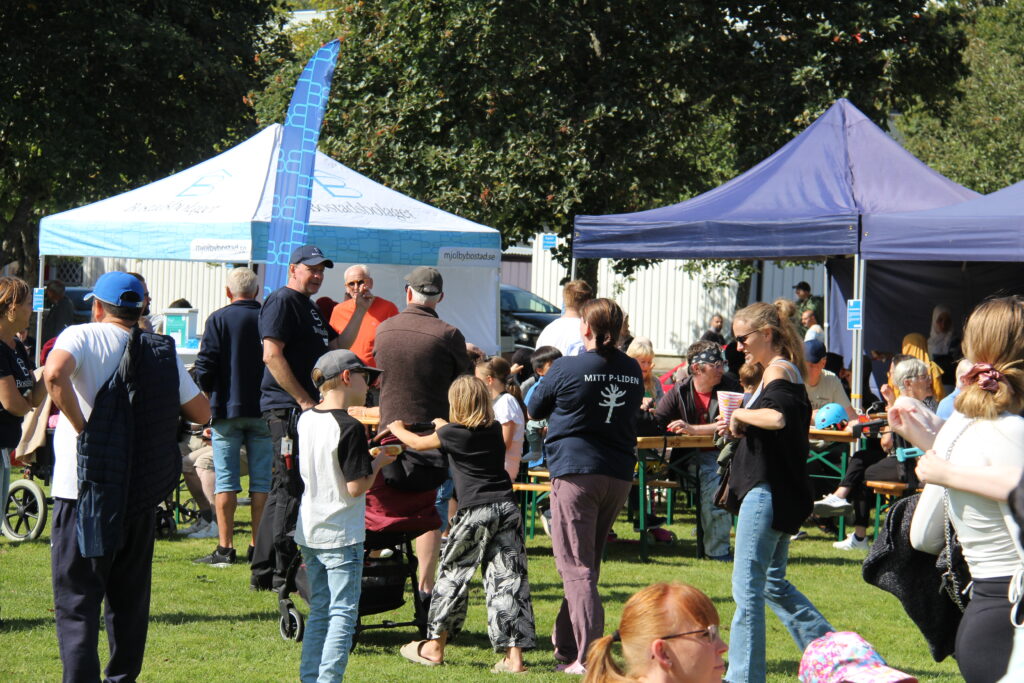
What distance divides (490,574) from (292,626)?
119 cm

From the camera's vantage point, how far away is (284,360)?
7.12 meters

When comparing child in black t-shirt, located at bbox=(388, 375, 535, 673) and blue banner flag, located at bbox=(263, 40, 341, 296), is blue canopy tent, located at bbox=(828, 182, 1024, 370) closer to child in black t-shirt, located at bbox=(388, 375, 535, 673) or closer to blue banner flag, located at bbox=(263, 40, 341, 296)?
blue banner flag, located at bbox=(263, 40, 341, 296)

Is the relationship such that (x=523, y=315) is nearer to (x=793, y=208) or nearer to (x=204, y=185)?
(x=204, y=185)

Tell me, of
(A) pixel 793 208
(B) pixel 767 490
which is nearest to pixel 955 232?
(A) pixel 793 208

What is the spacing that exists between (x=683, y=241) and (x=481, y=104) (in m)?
7.39

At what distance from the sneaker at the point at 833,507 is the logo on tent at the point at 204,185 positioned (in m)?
6.28

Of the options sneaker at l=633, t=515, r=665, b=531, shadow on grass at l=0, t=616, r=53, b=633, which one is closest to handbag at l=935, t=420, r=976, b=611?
shadow on grass at l=0, t=616, r=53, b=633

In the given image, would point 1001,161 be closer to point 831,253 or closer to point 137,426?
point 831,253

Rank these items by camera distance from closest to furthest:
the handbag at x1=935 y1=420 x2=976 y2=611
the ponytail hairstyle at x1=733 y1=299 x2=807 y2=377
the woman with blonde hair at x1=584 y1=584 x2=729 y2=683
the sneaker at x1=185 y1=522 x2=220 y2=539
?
1. the woman with blonde hair at x1=584 y1=584 x2=729 y2=683
2. the handbag at x1=935 y1=420 x2=976 y2=611
3. the ponytail hairstyle at x1=733 y1=299 x2=807 y2=377
4. the sneaker at x1=185 y1=522 x2=220 y2=539

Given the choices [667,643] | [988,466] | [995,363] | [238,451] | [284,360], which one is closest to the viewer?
[667,643]

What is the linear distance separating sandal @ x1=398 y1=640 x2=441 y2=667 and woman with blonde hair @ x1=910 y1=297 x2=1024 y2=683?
3.21 metres

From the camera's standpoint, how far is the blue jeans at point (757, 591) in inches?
201

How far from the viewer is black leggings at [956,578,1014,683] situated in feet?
10.7

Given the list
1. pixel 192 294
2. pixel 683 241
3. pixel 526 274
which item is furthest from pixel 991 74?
pixel 192 294
